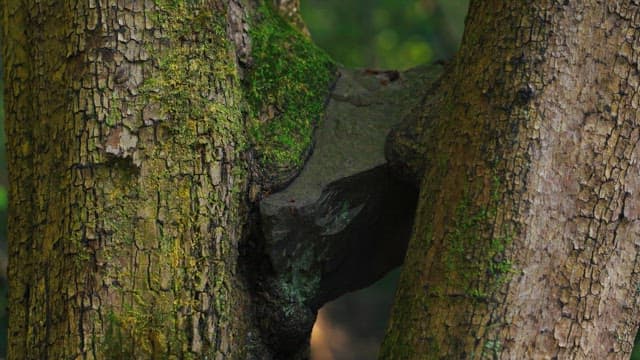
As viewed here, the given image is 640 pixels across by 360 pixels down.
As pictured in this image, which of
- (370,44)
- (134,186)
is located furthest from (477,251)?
(370,44)

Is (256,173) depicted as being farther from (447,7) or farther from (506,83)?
(447,7)

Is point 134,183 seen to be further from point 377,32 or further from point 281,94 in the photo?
point 377,32

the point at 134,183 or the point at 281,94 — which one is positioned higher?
the point at 281,94

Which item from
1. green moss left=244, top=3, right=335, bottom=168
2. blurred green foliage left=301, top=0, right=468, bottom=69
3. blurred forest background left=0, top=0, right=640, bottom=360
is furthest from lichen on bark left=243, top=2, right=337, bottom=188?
blurred green foliage left=301, top=0, right=468, bottom=69

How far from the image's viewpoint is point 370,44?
7.59 m

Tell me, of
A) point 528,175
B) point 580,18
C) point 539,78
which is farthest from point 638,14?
point 528,175

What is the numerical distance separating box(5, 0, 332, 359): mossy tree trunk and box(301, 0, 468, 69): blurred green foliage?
5.34 meters

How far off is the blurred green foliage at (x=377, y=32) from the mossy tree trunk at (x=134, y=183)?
5337mm

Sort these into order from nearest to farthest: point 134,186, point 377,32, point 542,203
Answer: point 542,203, point 134,186, point 377,32

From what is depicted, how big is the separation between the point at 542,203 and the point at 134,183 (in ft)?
2.85

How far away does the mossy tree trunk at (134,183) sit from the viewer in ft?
6.21

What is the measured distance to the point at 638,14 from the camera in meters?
1.82

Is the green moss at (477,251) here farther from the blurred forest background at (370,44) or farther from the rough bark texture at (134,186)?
the blurred forest background at (370,44)

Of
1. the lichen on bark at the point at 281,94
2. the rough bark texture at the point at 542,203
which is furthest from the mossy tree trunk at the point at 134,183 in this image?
the rough bark texture at the point at 542,203
